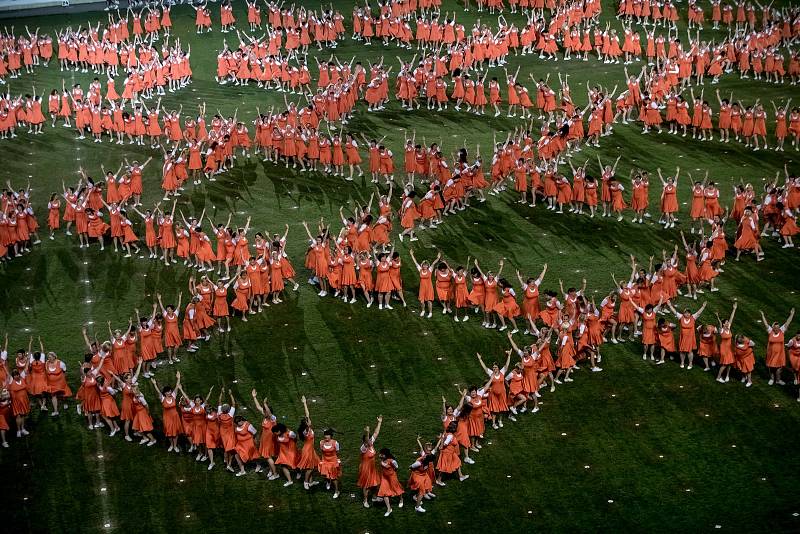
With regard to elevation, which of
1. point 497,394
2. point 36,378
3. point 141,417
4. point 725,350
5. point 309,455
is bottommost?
point 309,455

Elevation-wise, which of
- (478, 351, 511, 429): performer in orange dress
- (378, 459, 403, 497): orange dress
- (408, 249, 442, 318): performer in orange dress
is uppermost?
(408, 249, 442, 318): performer in orange dress

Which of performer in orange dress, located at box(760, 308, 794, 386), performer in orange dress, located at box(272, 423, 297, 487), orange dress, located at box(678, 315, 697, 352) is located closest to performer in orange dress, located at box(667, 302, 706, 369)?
orange dress, located at box(678, 315, 697, 352)

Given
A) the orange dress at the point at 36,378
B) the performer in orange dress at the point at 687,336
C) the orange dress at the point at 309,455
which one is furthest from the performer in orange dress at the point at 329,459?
the performer in orange dress at the point at 687,336

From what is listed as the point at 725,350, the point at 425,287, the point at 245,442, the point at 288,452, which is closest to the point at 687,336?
the point at 725,350

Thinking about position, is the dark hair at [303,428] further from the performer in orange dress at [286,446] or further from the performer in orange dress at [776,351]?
the performer in orange dress at [776,351]

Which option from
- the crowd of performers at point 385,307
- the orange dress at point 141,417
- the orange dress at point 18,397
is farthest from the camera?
the orange dress at point 18,397

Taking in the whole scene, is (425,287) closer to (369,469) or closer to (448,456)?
(448,456)

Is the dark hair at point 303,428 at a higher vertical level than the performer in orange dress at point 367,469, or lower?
higher

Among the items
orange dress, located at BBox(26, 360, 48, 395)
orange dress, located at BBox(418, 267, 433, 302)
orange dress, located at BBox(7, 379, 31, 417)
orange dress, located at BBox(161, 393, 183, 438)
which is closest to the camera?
orange dress, located at BBox(161, 393, 183, 438)

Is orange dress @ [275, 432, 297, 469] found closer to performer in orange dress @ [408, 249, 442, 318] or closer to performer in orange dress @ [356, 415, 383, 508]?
performer in orange dress @ [356, 415, 383, 508]
